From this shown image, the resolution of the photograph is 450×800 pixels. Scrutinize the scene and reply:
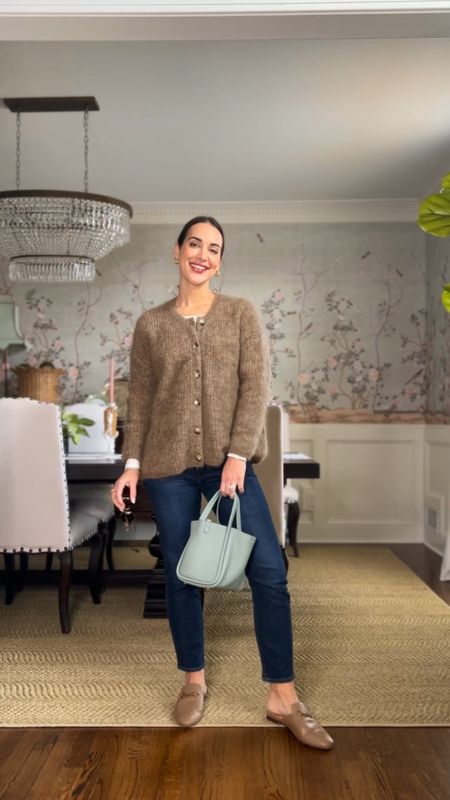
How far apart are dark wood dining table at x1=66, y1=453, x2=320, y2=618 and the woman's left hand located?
1.36 m

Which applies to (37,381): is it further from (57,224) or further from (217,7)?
(217,7)

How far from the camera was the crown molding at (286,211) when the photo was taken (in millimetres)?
5859

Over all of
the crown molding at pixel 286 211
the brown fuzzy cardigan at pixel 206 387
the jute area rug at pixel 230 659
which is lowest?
the jute area rug at pixel 230 659

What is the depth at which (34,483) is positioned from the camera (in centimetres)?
328

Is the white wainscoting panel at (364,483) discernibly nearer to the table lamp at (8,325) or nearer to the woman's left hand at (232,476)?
the table lamp at (8,325)

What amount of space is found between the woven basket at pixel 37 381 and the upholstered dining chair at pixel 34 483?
2466mm

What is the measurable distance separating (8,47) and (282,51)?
1047 mm

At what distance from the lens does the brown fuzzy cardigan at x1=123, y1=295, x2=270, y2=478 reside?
2189 millimetres

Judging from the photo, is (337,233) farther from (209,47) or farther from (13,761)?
(13,761)

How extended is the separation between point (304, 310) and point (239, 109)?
2.14 m

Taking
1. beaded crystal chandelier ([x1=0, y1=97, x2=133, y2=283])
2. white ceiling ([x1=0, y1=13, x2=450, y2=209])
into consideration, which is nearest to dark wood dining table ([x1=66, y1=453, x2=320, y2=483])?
beaded crystal chandelier ([x1=0, y1=97, x2=133, y2=283])

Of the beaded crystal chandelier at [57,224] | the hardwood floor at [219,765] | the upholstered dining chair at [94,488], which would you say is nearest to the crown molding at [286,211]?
the beaded crystal chandelier at [57,224]

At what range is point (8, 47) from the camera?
3285mm

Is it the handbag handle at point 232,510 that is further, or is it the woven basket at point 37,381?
the woven basket at point 37,381
